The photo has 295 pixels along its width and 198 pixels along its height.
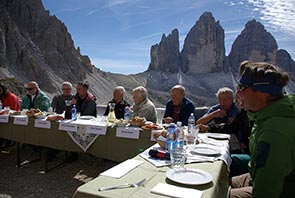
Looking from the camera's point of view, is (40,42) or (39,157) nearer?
(39,157)

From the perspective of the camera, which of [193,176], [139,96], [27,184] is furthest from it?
[139,96]

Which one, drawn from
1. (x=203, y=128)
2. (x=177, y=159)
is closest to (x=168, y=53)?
(x=203, y=128)

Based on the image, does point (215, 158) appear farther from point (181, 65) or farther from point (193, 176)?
point (181, 65)

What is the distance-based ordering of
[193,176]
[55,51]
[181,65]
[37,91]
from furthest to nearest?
1. [181,65]
2. [55,51]
3. [37,91]
4. [193,176]

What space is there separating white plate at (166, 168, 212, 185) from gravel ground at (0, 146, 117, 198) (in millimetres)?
2332

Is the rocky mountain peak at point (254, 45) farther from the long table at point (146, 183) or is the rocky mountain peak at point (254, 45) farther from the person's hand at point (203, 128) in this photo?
the long table at point (146, 183)

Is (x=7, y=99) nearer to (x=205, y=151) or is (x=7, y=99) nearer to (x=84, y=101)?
(x=84, y=101)

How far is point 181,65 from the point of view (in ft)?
338

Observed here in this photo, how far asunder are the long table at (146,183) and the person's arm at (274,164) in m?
0.30

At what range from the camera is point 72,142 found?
4086 mm

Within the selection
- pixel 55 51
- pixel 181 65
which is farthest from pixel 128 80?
pixel 55 51

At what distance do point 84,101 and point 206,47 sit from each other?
98.4 meters

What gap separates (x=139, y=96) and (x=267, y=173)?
3.42 metres

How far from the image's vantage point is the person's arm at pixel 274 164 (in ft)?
4.95
